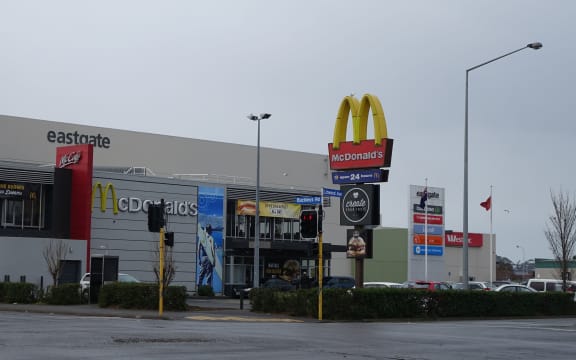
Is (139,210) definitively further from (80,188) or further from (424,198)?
(424,198)

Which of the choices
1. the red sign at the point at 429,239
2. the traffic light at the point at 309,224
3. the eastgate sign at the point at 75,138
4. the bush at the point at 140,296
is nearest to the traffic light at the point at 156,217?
the bush at the point at 140,296

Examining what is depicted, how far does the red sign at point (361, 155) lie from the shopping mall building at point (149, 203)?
12059mm

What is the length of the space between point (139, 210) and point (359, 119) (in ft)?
93.2

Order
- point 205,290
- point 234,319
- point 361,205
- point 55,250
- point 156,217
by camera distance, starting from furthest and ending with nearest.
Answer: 1. point 205,290
2. point 55,250
3. point 361,205
4. point 156,217
5. point 234,319

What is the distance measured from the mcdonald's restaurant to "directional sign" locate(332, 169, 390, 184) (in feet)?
35.7

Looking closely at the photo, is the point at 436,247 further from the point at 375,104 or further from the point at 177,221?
the point at 375,104

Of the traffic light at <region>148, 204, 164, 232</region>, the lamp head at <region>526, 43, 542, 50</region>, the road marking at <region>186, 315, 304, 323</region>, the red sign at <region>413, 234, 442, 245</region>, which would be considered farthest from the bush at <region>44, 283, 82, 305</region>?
the red sign at <region>413, 234, 442, 245</region>

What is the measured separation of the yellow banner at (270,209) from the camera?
69.9 meters

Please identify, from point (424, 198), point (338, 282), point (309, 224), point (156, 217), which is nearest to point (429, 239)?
point (424, 198)

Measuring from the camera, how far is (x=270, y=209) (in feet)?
233

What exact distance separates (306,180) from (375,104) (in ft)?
180

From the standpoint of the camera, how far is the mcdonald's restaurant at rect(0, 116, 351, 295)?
57.7 metres

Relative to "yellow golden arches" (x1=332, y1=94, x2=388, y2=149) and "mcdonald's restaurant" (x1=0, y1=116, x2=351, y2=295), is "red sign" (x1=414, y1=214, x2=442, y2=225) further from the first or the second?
"yellow golden arches" (x1=332, y1=94, x2=388, y2=149)

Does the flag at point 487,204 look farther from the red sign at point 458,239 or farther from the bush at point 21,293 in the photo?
the bush at point 21,293
